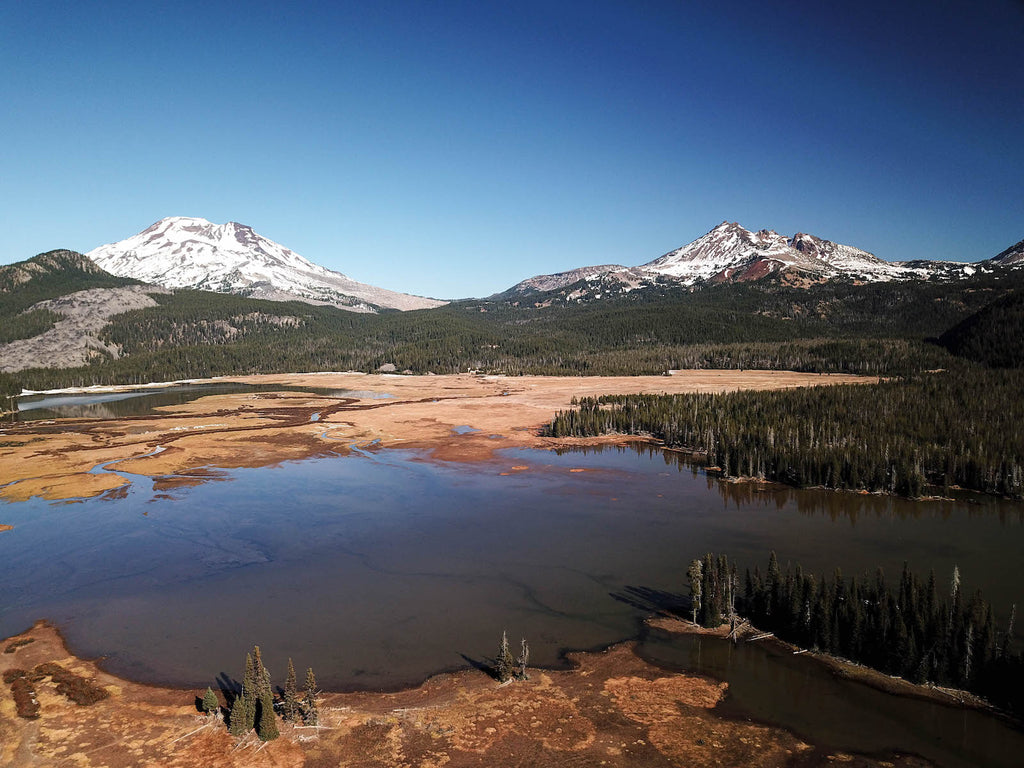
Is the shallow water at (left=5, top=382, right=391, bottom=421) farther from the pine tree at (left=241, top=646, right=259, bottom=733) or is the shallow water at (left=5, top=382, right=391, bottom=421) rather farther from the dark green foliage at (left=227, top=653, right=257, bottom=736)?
the dark green foliage at (left=227, top=653, right=257, bottom=736)

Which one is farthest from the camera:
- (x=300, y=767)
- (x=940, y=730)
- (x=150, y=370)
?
(x=150, y=370)

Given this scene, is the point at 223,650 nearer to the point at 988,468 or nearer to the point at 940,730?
the point at 940,730

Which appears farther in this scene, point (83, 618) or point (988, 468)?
point (988, 468)

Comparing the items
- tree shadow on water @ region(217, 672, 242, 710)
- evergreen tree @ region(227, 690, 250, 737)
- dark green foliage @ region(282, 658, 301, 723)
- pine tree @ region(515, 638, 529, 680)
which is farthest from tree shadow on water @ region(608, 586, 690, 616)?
evergreen tree @ region(227, 690, 250, 737)

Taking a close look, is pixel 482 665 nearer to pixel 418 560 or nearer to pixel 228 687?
pixel 228 687

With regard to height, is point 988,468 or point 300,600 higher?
point 988,468

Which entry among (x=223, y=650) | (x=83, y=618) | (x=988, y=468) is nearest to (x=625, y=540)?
(x=223, y=650)

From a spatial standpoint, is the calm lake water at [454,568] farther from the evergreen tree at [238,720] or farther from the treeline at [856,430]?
the treeline at [856,430]

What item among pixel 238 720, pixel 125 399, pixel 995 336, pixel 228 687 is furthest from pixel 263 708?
pixel 995 336
